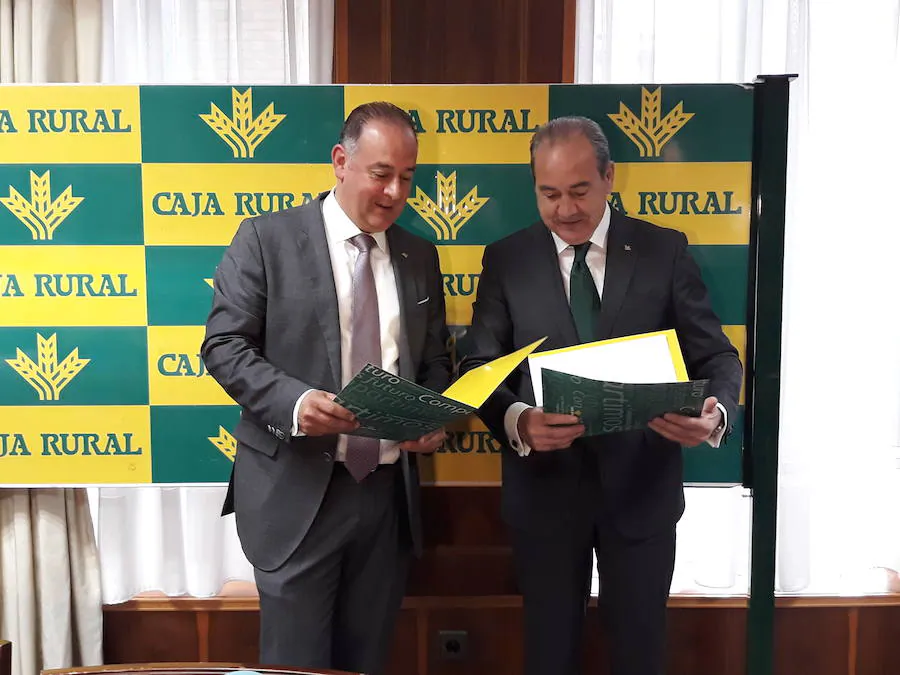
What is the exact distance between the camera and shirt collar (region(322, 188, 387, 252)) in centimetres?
159

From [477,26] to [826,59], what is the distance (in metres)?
1.06

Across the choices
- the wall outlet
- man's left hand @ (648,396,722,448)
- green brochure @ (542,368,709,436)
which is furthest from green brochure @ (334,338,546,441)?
the wall outlet

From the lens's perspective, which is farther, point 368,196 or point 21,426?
point 21,426

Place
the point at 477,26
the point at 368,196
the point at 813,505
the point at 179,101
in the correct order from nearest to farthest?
the point at 368,196, the point at 179,101, the point at 477,26, the point at 813,505

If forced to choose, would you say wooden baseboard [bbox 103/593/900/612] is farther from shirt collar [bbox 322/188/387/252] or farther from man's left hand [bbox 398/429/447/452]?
shirt collar [bbox 322/188/387/252]

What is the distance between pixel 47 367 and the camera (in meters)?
1.96

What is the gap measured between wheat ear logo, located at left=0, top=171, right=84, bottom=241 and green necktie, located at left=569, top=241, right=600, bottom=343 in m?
1.31

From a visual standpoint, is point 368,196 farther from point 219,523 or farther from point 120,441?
point 219,523

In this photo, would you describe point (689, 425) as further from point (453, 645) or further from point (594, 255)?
point (453, 645)

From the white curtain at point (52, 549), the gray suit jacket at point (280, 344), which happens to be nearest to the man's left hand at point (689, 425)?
the gray suit jacket at point (280, 344)

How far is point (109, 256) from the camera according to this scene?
1939 mm

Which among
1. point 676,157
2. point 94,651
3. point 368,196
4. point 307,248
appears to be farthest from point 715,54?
point 94,651

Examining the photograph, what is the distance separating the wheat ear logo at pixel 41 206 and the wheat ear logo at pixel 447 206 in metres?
0.91

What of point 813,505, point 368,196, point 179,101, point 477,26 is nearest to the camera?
point 368,196
